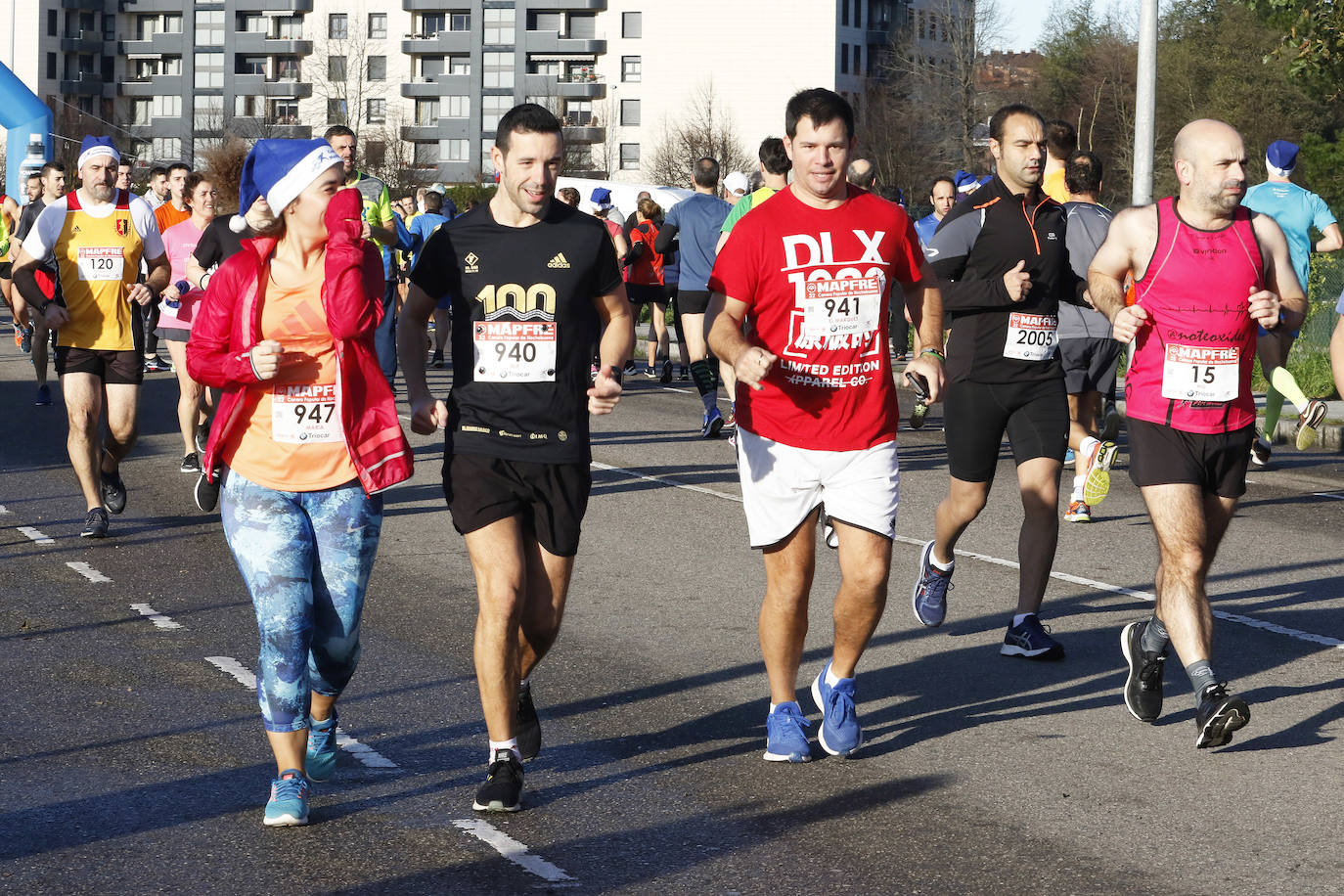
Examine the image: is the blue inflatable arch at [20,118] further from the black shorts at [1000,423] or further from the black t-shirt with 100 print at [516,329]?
the black t-shirt with 100 print at [516,329]

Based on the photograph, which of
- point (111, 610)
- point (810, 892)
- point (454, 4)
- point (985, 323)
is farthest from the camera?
point (454, 4)

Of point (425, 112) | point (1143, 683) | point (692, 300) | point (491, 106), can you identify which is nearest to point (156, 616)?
point (1143, 683)

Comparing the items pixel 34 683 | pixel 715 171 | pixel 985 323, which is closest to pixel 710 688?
pixel 985 323

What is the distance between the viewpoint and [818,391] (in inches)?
231

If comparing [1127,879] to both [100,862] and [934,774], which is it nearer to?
[934,774]

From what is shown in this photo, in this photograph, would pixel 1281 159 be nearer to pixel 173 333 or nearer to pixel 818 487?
pixel 173 333

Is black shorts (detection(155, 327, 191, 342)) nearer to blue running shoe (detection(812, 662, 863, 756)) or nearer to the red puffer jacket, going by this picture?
the red puffer jacket

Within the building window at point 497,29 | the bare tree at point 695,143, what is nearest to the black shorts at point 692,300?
the bare tree at point 695,143

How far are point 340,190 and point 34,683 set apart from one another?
2.72m

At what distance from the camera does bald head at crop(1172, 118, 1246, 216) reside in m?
6.07

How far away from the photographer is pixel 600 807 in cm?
530

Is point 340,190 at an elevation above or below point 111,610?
above

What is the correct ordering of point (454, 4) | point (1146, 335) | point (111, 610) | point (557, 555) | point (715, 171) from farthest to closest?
point (454, 4), point (715, 171), point (111, 610), point (1146, 335), point (557, 555)

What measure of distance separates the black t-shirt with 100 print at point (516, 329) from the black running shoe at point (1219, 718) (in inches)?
85.0
